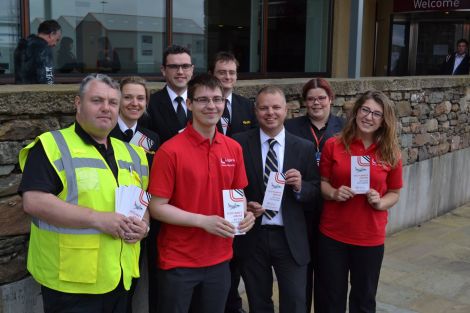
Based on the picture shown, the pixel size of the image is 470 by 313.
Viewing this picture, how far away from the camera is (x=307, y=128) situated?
409 cm

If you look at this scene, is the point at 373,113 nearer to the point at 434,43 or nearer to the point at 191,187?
the point at 191,187

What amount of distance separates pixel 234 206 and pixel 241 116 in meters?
1.29

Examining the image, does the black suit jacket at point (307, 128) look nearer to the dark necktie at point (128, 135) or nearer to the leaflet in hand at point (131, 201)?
the dark necktie at point (128, 135)

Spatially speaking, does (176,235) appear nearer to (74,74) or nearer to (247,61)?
(74,74)

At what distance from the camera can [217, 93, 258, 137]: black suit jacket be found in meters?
4.11

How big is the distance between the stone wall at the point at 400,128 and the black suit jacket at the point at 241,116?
19.9 inches

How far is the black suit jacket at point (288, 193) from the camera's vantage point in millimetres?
3539

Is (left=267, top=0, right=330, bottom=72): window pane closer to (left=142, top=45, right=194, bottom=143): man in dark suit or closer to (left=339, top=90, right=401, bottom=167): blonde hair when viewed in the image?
(left=142, top=45, right=194, bottom=143): man in dark suit

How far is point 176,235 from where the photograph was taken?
311 centimetres

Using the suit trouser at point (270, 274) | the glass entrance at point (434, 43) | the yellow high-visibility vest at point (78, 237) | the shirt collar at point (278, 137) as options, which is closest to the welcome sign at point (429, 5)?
the glass entrance at point (434, 43)

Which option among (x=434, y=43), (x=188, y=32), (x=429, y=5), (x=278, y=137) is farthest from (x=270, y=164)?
(x=434, y=43)

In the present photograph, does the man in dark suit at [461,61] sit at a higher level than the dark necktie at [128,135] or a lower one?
higher

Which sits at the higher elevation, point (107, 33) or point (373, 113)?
point (107, 33)

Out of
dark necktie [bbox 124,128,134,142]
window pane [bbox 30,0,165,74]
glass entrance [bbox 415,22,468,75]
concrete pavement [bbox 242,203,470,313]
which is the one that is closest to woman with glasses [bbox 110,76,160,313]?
dark necktie [bbox 124,128,134,142]
